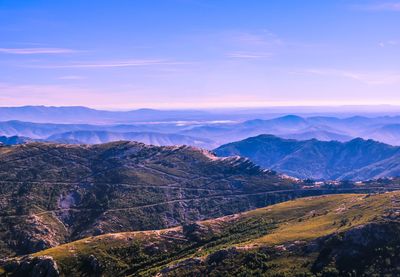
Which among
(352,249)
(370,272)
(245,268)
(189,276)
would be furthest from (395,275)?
(189,276)

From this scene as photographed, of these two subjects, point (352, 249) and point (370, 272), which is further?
point (352, 249)

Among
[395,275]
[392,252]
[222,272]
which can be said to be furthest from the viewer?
[222,272]

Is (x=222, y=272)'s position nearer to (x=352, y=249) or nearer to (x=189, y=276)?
(x=189, y=276)

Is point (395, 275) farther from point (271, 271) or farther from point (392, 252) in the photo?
point (271, 271)

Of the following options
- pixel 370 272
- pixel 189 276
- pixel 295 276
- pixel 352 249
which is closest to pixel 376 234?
pixel 352 249

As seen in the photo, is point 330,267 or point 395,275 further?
point 330,267

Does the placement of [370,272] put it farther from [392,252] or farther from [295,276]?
[295,276]

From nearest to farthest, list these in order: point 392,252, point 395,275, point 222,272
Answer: point 395,275
point 392,252
point 222,272

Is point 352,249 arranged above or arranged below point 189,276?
above
